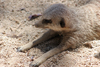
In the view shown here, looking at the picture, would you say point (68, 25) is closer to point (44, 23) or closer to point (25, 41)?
point (44, 23)

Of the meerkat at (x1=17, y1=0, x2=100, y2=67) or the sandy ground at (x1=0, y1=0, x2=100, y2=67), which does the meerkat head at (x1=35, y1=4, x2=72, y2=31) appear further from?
the sandy ground at (x1=0, y1=0, x2=100, y2=67)

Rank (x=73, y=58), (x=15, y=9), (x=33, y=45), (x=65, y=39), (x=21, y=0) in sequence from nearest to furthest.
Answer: (x=73, y=58) < (x=65, y=39) < (x=33, y=45) < (x=15, y=9) < (x=21, y=0)

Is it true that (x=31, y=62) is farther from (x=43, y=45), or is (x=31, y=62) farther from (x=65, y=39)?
(x=65, y=39)

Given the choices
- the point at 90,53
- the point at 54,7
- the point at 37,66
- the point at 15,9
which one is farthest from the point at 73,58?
the point at 15,9

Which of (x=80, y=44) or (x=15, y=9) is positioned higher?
(x=15, y=9)

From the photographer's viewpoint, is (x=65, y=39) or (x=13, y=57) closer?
(x=13, y=57)

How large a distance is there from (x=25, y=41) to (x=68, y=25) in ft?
3.46

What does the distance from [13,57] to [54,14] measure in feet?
3.51

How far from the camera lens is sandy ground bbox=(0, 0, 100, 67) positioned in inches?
83.8

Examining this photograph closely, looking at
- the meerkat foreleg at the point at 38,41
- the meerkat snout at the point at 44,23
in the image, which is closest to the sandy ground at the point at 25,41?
the meerkat foreleg at the point at 38,41

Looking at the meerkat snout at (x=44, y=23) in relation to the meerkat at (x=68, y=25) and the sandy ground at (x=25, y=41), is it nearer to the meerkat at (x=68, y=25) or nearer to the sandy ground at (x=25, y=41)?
the meerkat at (x=68, y=25)

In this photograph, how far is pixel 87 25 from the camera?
2473 millimetres

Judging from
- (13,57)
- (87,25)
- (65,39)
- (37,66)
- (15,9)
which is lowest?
(37,66)

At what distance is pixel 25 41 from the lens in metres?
2.76
